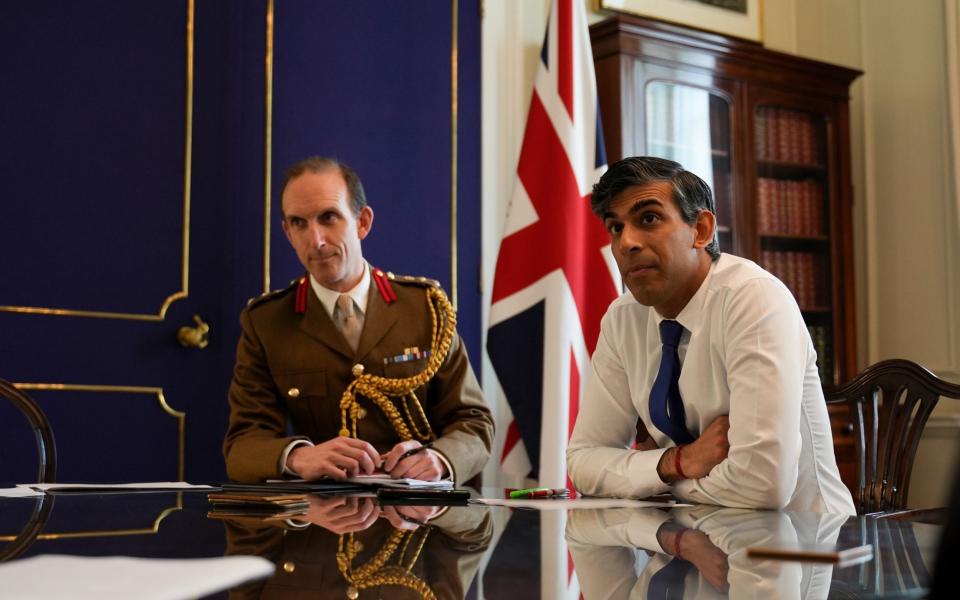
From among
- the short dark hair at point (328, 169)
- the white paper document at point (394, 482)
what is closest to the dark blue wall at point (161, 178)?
the short dark hair at point (328, 169)

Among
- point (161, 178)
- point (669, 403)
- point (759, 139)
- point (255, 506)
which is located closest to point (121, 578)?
point (255, 506)

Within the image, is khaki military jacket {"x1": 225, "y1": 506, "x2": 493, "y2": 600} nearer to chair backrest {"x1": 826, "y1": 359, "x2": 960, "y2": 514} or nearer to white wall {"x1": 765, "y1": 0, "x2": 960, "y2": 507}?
chair backrest {"x1": 826, "y1": 359, "x2": 960, "y2": 514}

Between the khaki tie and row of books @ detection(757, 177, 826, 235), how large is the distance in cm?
255

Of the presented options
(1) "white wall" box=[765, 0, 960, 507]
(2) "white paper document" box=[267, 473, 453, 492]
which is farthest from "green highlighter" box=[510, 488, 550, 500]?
(1) "white wall" box=[765, 0, 960, 507]

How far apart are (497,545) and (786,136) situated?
3.93 meters

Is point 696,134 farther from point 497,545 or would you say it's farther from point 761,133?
point 497,545

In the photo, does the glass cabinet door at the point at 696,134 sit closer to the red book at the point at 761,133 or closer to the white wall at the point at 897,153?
the red book at the point at 761,133

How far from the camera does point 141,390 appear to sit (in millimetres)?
3506

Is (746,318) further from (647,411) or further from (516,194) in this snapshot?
(516,194)

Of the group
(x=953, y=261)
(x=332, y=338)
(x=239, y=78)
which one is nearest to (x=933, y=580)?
(x=332, y=338)

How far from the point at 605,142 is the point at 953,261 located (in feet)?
5.58

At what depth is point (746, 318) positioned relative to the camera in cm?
194

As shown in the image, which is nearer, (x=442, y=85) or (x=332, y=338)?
(x=332, y=338)

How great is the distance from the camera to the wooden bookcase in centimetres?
425
